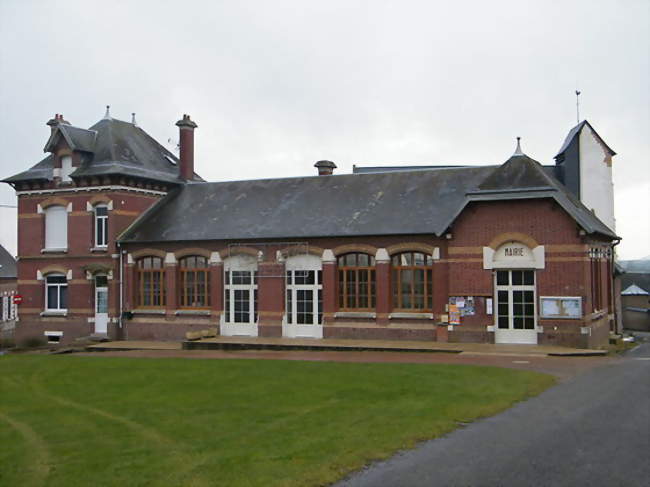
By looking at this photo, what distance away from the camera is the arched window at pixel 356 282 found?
26.0 meters

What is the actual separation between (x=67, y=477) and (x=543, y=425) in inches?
266

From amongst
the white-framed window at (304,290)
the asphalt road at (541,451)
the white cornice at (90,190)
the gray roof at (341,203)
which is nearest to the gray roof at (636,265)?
the gray roof at (341,203)

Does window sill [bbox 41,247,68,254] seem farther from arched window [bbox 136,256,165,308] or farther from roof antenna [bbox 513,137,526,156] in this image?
roof antenna [bbox 513,137,526,156]

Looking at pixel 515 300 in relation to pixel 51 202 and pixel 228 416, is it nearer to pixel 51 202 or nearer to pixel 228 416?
pixel 228 416

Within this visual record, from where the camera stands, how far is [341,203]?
28.1 meters

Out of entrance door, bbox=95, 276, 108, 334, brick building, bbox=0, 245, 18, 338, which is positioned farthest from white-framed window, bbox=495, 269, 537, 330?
brick building, bbox=0, 245, 18, 338

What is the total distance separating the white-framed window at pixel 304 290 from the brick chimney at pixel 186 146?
8.45 meters

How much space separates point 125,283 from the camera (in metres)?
29.6

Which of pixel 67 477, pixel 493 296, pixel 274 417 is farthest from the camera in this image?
pixel 493 296

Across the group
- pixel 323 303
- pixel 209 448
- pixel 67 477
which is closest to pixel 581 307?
pixel 323 303

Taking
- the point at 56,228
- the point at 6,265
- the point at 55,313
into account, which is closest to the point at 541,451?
the point at 55,313

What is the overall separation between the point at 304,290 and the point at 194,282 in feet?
14.8

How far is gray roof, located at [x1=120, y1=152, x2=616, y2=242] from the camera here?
24.1 meters

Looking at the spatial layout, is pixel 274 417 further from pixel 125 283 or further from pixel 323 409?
pixel 125 283
